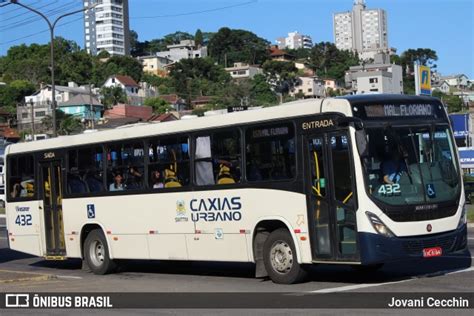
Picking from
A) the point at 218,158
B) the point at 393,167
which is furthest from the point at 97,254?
the point at 393,167

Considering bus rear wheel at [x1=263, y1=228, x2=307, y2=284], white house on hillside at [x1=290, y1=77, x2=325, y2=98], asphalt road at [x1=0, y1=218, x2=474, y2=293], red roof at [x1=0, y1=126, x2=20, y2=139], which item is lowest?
asphalt road at [x1=0, y1=218, x2=474, y2=293]

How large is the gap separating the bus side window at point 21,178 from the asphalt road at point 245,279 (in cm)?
199

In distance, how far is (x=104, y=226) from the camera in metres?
16.9

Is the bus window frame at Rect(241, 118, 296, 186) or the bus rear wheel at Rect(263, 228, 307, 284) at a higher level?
the bus window frame at Rect(241, 118, 296, 186)

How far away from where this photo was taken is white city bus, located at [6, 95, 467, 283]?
1220cm

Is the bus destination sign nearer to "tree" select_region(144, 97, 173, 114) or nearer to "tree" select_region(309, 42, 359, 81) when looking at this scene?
"tree" select_region(144, 97, 173, 114)

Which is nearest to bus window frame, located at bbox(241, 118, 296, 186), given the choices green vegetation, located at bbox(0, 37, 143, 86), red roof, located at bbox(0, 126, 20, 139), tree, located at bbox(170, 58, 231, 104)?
red roof, located at bbox(0, 126, 20, 139)

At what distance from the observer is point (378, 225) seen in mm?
11953

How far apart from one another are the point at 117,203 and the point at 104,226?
2.42 ft

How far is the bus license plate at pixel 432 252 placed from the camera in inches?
482

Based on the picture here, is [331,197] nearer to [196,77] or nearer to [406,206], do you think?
[406,206]

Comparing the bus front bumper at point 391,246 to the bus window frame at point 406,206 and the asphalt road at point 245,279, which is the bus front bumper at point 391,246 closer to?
the bus window frame at point 406,206

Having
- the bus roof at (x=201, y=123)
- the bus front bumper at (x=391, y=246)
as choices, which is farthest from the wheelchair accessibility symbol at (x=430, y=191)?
the bus roof at (x=201, y=123)

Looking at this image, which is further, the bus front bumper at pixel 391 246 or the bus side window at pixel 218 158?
the bus side window at pixel 218 158
